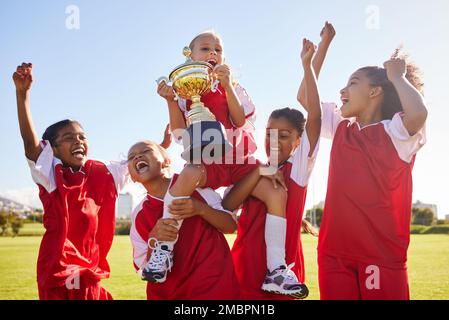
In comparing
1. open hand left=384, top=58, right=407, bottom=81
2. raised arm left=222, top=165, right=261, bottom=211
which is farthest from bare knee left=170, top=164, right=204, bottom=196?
open hand left=384, top=58, right=407, bottom=81

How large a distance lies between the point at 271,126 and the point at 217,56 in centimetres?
76

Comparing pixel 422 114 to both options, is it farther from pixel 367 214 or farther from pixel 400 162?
pixel 367 214

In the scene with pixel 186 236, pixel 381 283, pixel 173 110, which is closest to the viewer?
pixel 381 283

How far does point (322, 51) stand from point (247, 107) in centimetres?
70

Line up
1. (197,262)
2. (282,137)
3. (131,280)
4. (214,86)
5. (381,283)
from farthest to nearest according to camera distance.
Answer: (131,280)
(214,86)
(282,137)
(197,262)
(381,283)

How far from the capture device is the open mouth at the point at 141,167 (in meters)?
3.20

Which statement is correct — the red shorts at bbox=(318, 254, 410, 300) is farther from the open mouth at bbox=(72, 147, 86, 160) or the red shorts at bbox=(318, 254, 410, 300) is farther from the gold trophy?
the open mouth at bbox=(72, 147, 86, 160)

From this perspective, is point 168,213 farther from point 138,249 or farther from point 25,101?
point 25,101

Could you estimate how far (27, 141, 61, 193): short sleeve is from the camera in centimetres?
330

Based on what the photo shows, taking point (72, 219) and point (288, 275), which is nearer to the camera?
point (288, 275)

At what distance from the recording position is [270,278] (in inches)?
113

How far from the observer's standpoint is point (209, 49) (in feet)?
12.0

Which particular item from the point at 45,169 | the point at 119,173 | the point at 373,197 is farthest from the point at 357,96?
the point at 45,169

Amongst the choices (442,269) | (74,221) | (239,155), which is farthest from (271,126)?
(442,269)
